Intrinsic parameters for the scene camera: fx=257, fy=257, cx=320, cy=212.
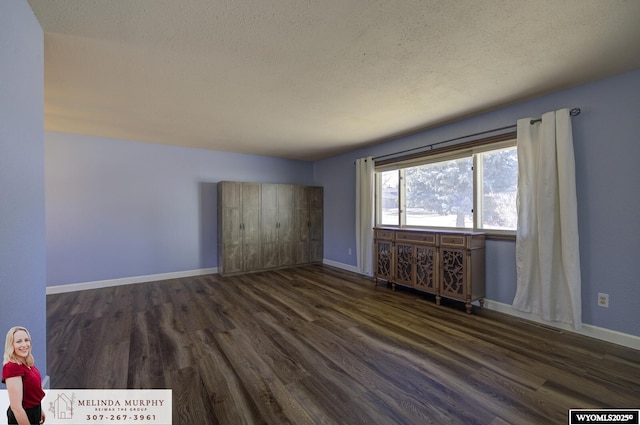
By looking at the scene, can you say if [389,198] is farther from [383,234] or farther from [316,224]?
[316,224]

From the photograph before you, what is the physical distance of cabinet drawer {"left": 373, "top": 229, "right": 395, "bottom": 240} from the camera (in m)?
3.84

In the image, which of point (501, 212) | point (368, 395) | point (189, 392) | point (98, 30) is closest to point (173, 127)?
point (98, 30)

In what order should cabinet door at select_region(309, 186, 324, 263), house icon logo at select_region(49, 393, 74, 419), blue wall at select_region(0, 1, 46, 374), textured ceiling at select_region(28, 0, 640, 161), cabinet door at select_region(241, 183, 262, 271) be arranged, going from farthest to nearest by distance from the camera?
cabinet door at select_region(309, 186, 324, 263) → cabinet door at select_region(241, 183, 262, 271) → textured ceiling at select_region(28, 0, 640, 161) → blue wall at select_region(0, 1, 46, 374) → house icon logo at select_region(49, 393, 74, 419)

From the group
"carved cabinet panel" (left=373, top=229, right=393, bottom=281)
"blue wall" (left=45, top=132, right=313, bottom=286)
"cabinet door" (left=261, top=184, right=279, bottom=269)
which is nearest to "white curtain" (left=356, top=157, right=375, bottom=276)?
"carved cabinet panel" (left=373, top=229, right=393, bottom=281)

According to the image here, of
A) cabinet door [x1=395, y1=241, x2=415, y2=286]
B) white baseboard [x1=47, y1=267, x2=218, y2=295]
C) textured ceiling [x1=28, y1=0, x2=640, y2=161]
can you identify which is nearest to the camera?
textured ceiling [x1=28, y1=0, x2=640, y2=161]

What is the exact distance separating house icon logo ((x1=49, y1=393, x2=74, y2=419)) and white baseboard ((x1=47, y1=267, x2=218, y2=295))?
147 inches

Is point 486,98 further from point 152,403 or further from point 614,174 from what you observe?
point 152,403

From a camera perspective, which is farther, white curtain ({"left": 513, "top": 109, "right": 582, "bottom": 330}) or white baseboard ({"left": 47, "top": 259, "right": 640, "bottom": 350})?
white curtain ({"left": 513, "top": 109, "right": 582, "bottom": 330})

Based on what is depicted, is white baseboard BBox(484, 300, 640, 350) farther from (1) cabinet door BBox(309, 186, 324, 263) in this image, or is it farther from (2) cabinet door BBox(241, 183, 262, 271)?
(2) cabinet door BBox(241, 183, 262, 271)

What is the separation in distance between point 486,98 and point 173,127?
3.84 meters

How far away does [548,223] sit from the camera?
8.22 feet

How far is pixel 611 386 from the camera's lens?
1.70 meters

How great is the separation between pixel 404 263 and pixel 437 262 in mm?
512

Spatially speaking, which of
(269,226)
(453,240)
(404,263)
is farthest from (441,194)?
(269,226)
